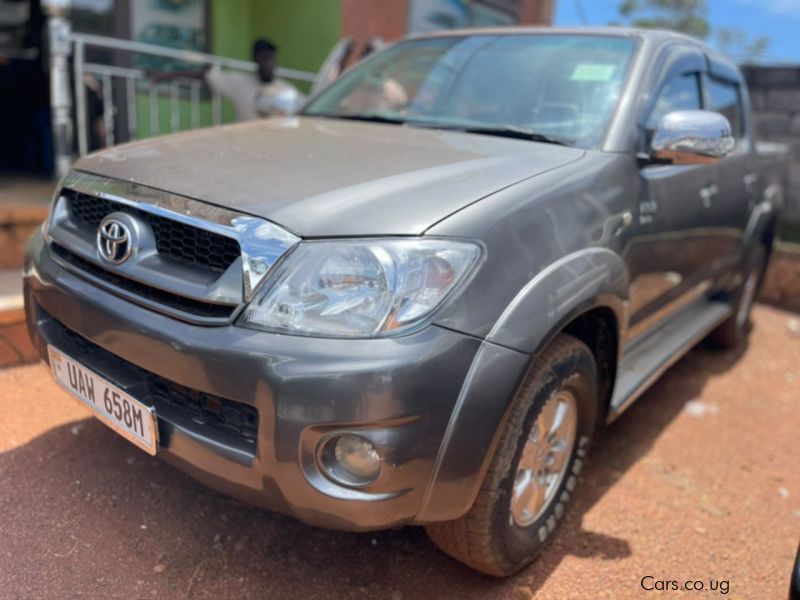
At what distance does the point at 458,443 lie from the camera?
1.71m

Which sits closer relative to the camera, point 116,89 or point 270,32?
point 116,89

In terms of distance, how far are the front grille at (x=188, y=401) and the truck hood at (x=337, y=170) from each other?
499mm

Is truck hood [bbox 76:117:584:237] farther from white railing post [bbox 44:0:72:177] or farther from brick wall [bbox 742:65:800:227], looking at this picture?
brick wall [bbox 742:65:800:227]

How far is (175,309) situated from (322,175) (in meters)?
0.58

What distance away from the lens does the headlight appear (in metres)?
1.67

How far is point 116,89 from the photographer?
251 inches

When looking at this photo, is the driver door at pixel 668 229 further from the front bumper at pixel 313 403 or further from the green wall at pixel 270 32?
the green wall at pixel 270 32

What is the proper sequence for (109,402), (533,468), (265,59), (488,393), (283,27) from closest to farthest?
1. (488,393)
2. (109,402)
3. (533,468)
4. (265,59)
5. (283,27)

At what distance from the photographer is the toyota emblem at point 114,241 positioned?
193cm

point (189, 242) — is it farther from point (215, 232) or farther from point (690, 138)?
point (690, 138)

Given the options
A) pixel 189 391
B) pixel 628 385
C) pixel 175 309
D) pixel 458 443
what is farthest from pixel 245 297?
pixel 628 385

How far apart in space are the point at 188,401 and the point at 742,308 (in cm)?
408

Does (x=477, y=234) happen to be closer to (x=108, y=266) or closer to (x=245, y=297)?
(x=245, y=297)

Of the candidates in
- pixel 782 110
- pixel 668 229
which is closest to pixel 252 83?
pixel 668 229
